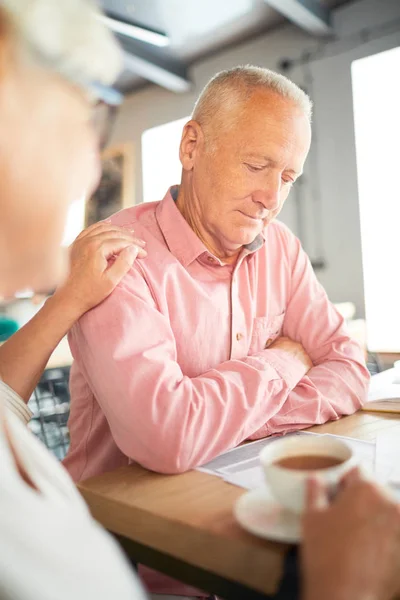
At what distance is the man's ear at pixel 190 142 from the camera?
4.18 feet

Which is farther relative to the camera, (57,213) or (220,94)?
(220,94)

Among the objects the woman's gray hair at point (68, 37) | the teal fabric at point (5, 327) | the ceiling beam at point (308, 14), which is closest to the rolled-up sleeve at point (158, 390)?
the woman's gray hair at point (68, 37)

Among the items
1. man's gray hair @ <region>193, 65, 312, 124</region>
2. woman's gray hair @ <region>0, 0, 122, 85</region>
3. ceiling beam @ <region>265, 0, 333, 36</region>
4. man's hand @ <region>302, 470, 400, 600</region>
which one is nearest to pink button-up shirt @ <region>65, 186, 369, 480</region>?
man's gray hair @ <region>193, 65, 312, 124</region>

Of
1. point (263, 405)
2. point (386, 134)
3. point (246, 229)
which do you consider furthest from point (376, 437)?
point (386, 134)

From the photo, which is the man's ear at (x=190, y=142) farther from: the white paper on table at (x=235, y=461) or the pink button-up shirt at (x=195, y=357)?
the white paper on table at (x=235, y=461)

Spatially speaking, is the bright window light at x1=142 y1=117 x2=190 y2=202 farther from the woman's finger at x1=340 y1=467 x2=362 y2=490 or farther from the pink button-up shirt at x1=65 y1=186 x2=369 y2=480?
the woman's finger at x1=340 y1=467 x2=362 y2=490

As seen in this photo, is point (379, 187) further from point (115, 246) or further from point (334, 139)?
point (115, 246)

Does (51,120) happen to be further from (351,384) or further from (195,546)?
(351,384)

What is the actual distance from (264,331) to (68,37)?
0.89 metres

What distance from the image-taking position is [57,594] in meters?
0.45

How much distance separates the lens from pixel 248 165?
121 centimetres

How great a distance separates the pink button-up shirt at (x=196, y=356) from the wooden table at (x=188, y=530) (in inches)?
2.4

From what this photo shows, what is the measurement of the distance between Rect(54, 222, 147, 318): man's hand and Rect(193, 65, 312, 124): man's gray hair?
0.37m

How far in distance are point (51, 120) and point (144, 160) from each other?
561 centimetres
